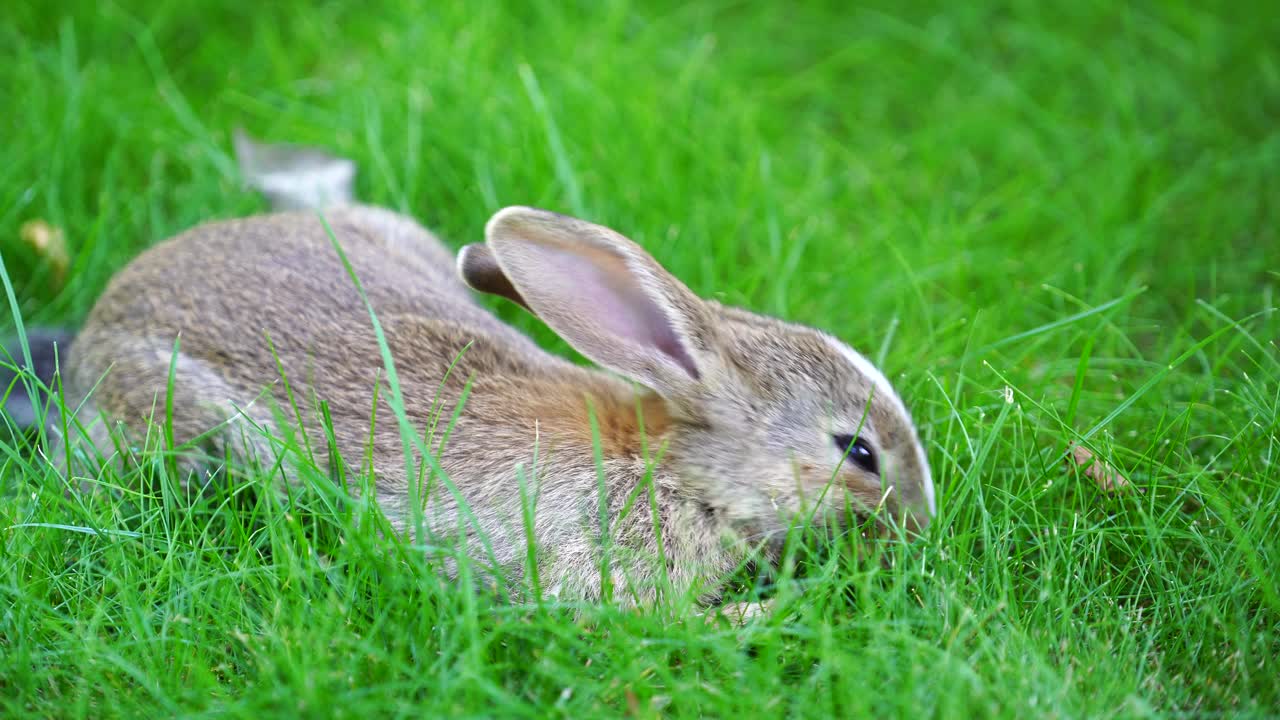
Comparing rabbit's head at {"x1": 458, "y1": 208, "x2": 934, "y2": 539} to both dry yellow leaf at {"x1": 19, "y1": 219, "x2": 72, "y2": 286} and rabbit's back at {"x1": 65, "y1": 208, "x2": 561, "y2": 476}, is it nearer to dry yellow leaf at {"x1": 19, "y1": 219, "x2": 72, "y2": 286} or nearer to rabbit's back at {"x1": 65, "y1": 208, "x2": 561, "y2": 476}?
rabbit's back at {"x1": 65, "y1": 208, "x2": 561, "y2": 476}

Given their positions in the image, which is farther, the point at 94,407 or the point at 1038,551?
the point at 94,407

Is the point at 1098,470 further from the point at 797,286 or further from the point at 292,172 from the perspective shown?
the point at 292,172

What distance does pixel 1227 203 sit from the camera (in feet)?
15.9

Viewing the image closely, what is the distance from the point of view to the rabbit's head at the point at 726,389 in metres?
3.12

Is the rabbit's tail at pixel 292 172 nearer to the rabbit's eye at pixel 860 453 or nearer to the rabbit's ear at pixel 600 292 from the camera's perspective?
the rabbit's ear at pixel 600 292

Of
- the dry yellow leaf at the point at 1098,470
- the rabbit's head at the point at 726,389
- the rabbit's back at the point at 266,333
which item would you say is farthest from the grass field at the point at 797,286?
the rabbit's back at the point at 266,333

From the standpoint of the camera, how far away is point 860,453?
3.15m

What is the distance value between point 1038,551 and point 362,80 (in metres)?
3.52

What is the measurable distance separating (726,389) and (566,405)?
48 cm

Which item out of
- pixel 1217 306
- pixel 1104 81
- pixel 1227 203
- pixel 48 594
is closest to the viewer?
pixel 48 594

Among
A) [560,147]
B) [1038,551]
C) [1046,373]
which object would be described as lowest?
[1038,551]

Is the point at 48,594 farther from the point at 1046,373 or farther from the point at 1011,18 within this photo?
the point at 1011,18

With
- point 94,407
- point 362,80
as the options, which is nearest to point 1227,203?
point 362,80

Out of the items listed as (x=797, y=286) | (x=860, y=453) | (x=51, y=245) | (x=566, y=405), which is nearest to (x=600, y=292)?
(x=566, y=405)
